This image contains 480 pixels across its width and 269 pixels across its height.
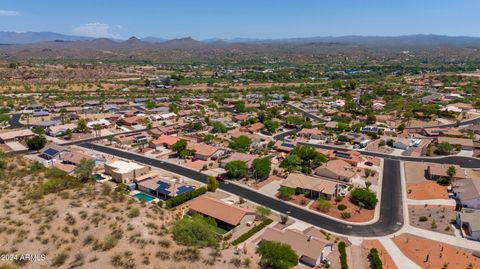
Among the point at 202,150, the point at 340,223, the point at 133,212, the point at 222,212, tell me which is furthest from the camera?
the point at 202,150

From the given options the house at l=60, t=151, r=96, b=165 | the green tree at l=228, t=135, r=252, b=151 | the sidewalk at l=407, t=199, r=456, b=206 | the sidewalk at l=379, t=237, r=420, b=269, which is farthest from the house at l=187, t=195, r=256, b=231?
the green tree at l=228, t=135, r=252, b=151

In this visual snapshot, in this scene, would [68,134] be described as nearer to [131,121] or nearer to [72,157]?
[131,121]

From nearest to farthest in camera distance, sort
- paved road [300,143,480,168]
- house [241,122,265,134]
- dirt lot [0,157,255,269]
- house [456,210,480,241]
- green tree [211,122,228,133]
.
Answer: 1. dirt lot [0,157,255,269]
2. house [456,210,480,241]
3. paved road [300,143,480,168]
4. green tree [211,122,228,133]
5. house [241,122,265,134]

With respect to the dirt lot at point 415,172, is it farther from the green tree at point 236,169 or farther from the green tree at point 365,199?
the green tree at point 236,169

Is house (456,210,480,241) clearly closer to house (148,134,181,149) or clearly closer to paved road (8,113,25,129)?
house (148,134,181,149)

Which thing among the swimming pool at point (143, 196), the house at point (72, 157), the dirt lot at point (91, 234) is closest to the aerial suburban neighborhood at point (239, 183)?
the dirt lot at point (91, 234)

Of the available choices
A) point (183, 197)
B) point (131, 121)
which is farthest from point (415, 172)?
point (131, 121)

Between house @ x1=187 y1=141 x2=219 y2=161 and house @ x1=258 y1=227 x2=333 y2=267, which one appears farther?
house @ x1=187 y1=141 x2=219 y2=161
